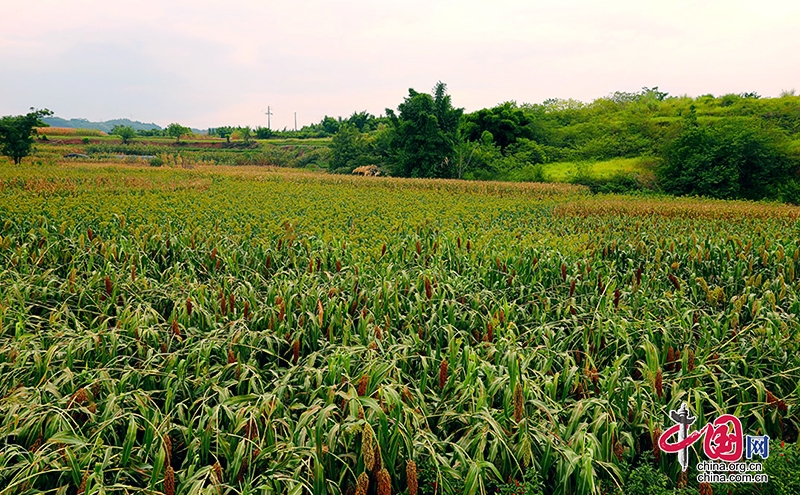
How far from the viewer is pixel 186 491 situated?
192 centimetres

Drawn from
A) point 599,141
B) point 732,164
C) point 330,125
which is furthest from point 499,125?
point 330,125

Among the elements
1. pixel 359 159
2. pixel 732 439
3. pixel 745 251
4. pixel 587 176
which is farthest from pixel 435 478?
pixel 359 159

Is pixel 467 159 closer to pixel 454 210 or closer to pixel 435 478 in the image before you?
pixel 454 210

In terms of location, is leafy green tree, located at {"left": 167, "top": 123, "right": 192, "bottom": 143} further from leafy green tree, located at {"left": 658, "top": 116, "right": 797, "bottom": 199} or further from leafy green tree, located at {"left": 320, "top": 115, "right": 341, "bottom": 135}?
leafy green tree, located at {"left": 658, "top": 116, "right": 797, "bottom": 199}

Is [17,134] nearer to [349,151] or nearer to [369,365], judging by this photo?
[349,151]

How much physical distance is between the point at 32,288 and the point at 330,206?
7.17m

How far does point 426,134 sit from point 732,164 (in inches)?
602

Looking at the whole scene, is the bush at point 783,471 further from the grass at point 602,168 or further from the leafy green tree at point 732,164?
the grass at point 602,168

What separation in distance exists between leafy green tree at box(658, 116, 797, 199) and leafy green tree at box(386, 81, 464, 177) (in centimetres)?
1225

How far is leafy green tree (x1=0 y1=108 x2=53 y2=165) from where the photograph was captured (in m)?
25.8

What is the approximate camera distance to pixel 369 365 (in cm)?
264

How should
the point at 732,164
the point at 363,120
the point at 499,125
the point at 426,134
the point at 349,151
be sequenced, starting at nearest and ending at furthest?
the point at 732,164 < the point at 426,134 < the point at 499,125 < the point at 349,151 < the point at 363,120

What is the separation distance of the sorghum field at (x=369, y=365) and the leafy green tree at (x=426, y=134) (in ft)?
76.7

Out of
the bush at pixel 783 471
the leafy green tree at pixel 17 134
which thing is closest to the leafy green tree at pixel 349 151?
the leafy green tree at pixel 17 134
